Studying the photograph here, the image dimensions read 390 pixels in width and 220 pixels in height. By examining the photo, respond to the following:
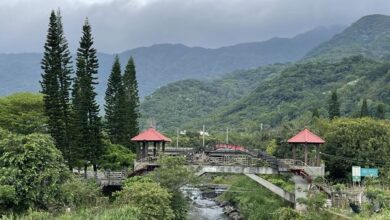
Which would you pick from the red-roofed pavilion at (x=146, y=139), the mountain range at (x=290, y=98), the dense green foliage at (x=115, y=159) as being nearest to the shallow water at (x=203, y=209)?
the dense green foliage at (x=115, y=159)

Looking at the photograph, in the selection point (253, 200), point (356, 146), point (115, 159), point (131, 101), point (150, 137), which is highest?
point (131, 101)

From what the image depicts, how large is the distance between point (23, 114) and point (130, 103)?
1473 centimetres

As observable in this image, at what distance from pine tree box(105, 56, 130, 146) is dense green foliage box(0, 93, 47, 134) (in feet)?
23.7

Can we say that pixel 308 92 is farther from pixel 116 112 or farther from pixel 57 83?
pixel 57 83

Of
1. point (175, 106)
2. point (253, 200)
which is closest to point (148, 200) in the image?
point (253, 200)

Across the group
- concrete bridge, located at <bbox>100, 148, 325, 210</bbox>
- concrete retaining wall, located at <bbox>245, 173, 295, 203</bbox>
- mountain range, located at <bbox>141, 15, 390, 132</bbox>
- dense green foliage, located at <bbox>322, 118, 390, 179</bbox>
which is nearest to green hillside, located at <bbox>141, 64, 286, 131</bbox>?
mountain range, located at <bbox>141, 15, 390, 132</bbox>

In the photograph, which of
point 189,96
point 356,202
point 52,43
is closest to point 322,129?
point 356,202

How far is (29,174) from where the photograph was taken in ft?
98.0

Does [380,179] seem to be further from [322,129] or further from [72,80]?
[72,80]

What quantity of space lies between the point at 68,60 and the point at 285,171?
20174 mm

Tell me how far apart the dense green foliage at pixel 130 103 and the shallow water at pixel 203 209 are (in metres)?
8.52

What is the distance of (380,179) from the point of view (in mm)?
38000

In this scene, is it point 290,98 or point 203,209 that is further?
point 290,98

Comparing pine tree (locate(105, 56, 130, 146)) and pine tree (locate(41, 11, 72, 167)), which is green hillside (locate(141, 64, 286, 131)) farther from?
pine tree (locate(41, 11, 72, 167))
